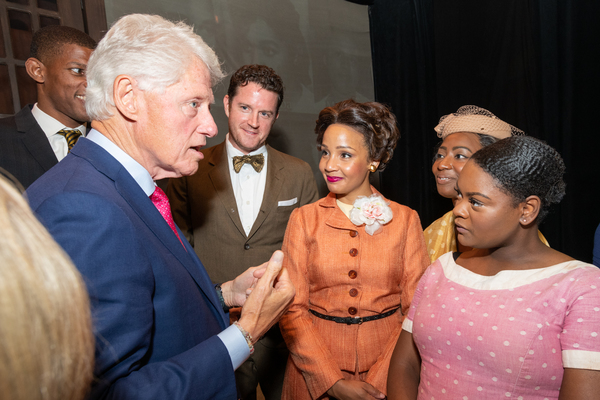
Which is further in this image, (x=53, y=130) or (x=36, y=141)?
(x=53, y=130)

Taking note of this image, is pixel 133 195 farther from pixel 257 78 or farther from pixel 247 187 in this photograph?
pixel 257 78

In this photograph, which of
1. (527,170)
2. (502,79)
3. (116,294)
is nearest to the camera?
(116,294)

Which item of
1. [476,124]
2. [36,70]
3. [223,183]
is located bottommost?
[223,183]

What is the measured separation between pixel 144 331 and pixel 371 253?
127cm

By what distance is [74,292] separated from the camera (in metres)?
0.49

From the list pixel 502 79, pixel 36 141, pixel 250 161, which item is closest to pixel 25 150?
pixel 36 141

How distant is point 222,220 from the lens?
8.54 feet

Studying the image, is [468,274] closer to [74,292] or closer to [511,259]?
[511,259]

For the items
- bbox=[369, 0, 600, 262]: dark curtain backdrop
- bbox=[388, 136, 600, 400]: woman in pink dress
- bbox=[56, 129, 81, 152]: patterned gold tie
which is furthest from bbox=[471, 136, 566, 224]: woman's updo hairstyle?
bbox=[56, 129, 81, 152]: patterned gold tie

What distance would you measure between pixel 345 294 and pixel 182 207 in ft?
4.41

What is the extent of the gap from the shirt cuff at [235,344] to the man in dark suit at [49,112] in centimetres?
162

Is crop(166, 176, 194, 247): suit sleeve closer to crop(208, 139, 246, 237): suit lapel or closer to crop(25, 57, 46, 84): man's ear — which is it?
crop(208, 139, 246, 237): suit lapel

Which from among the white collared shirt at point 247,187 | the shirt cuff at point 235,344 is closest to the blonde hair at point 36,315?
the shirt cuff at point 235,344

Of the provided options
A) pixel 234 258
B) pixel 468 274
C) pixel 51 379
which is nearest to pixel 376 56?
pixel 234 258
